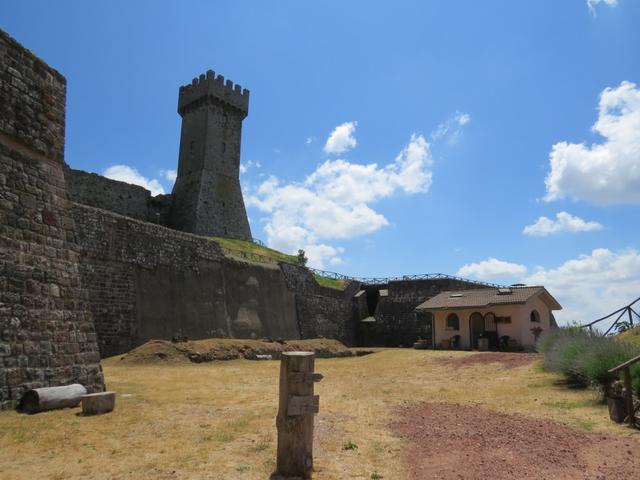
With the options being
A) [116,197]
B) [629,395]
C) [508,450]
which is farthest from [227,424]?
[116,197]

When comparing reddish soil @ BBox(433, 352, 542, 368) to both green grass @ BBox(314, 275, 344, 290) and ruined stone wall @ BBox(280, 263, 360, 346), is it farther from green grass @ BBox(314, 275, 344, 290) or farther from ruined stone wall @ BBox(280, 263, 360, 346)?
green grass @ BBox(314, 275, 344, 290)

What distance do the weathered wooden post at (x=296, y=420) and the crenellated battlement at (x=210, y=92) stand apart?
41.6 meters

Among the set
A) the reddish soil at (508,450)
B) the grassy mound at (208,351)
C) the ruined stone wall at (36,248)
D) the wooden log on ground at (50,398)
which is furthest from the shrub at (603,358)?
the grassy mound at (208,351)

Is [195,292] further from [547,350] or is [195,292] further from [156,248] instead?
[547,350]

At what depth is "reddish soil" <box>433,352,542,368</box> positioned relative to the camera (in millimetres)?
16938

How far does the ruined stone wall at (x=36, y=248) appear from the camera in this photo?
825 centimetres

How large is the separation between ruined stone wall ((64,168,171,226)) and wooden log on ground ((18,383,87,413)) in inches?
1001

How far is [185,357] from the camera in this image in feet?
61.0

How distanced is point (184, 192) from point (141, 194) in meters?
4.14

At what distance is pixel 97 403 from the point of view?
815cm

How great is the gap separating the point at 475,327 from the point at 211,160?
2736 centimetres

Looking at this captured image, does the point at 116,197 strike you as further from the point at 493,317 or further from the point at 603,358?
the point at 603,358

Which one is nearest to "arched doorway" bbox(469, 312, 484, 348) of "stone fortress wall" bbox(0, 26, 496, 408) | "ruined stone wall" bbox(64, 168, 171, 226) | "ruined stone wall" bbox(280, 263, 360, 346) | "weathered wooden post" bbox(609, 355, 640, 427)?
"stone fortress wall" bbox(0, 26, 496, 408)

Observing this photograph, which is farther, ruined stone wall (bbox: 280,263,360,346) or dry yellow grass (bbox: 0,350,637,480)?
ruined stone wall (bbox: 280,263,360,346)
